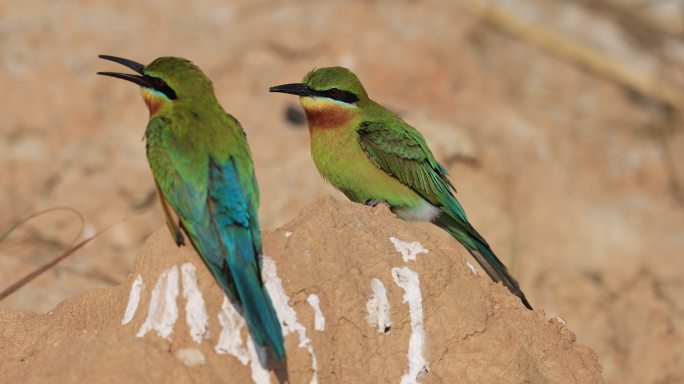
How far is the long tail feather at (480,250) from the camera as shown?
4.42m

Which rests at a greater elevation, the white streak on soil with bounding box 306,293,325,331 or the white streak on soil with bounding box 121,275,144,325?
the white streak on soil with bounding box 306,293,325,331

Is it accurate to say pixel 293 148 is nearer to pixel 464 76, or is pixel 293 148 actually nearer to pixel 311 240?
pixel 464 76

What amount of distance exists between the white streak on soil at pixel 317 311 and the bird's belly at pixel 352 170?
1477mm

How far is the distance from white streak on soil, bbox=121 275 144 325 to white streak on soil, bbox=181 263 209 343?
0.51 feet

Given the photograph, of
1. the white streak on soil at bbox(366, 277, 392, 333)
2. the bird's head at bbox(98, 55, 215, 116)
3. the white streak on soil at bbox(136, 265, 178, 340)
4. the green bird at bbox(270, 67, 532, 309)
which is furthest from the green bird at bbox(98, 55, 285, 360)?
the green bird at bbox(270, 67, 532, 309)

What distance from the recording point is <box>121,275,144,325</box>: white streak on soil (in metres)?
3.19

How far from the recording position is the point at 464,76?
25.1 ft

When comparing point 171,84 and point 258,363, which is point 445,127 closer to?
point 171,84

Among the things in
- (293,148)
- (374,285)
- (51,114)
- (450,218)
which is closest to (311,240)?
(374,285)

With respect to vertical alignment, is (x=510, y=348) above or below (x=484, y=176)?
below

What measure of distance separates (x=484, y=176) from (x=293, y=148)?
46.1 inches

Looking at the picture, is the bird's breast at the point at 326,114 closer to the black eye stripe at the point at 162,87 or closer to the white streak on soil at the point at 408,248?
the black eye stripe at the point at 162,87

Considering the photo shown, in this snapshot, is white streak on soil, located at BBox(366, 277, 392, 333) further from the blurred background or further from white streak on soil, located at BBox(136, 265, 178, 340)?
the blurred background

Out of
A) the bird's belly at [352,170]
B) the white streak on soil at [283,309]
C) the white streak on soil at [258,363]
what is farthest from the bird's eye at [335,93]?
the white streak on soil at [258,363]
